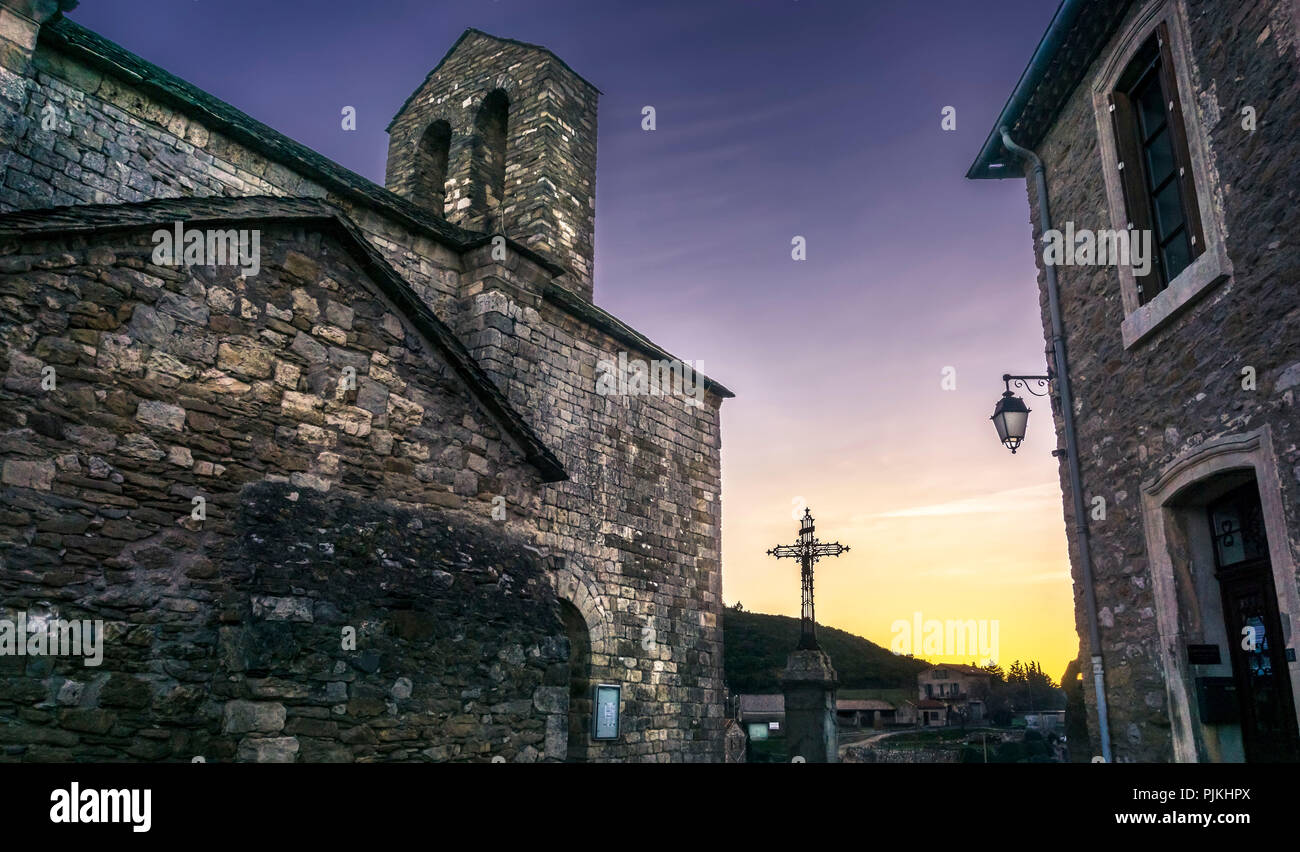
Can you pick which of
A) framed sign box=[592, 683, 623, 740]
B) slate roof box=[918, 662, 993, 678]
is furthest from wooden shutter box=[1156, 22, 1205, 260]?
slate roof box=[918, 662, 993, 678]

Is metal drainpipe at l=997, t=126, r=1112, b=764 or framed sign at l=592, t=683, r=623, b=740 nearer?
metal drainpipe at l=997, t=126, r=1112, b=764

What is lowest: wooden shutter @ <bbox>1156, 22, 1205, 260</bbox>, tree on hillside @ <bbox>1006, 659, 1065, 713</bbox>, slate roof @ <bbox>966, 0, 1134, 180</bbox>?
tree on hillside @ <bbox>1006, 659, 1065, 713</bbox>

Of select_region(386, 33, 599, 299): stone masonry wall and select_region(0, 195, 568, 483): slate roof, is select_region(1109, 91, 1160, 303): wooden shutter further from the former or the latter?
select_region(386, 33, 599, 299): stone masonry wall

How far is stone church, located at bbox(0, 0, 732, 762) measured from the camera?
431 cm

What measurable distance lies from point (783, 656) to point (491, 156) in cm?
3293

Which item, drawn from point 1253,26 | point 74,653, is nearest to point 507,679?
point 74,653

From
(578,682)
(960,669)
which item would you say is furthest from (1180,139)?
(960,669)

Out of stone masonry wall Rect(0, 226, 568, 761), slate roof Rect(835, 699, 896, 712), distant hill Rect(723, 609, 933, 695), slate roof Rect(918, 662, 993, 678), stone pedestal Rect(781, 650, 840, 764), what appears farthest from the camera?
slate roof Rect(918, 662, 993, 678)

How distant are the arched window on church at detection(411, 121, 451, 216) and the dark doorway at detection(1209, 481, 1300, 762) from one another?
476 inches

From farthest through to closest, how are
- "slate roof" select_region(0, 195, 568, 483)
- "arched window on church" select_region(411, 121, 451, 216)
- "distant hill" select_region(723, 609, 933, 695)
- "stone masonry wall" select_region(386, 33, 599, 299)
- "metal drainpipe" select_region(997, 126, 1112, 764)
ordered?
"distant hill" select_region(723, 609, 933, 695) → "arched window on church" select_region(411, 121, 451, 216) → "stone masonry wall" select_region(386, 33, 599, 299) → "metal drainpipe" select_region(997, 126, 1112, 764) → "slate roof" select_region(0, 195, 568, 483)

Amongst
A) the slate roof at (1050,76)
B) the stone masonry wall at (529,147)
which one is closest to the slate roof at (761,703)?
the stone masonry wall at (529,147)

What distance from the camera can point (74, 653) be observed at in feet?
13.8
